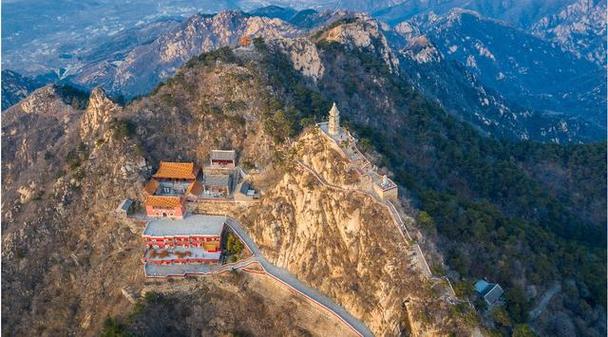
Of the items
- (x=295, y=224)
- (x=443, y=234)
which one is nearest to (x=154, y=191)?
(x=295, y=224)

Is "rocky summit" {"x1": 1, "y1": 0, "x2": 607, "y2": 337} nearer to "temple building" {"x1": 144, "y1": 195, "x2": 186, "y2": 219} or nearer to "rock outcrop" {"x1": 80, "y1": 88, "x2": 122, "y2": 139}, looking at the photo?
"temple building" {"x1": 144, "y1": 195, "x2": 186, "y2": 219}

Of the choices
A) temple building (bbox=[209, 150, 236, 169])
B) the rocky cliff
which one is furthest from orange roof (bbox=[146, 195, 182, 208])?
the rocky cliff

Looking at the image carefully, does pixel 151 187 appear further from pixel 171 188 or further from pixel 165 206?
pixel 165 206

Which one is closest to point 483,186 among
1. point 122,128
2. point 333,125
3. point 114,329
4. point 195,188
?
point 333,125

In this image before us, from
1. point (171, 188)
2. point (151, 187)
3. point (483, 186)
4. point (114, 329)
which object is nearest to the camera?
point (114, 329)

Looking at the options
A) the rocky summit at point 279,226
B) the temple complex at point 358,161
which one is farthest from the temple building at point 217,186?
the temple complex at point 358,161

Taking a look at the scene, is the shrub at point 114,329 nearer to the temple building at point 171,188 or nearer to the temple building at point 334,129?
the temple building at point 171,188
